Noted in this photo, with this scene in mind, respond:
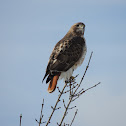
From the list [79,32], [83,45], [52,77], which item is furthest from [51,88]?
[79,32]

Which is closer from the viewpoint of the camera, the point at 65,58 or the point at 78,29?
the point at 65,58

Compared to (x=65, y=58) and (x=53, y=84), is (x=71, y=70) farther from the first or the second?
(x=53, y=84)

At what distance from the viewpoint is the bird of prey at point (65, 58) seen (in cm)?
544

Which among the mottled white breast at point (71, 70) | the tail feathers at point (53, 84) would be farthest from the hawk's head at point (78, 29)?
the tail feathers at point (53, 84)

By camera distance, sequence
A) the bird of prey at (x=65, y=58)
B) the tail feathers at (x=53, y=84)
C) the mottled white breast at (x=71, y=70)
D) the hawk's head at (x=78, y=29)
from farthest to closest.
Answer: the hawk's head at (x=78, y=29)
the mottled white breast at (x=71, y=70)
the bird of prey at (x=65, y=58)
the tail feathers at (x=53, y=84)

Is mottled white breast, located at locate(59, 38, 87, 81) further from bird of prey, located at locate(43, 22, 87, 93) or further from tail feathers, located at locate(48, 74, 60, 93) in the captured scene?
tail feathers, located at locate(48, 74, 60, 93)

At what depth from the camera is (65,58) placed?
18.8 ft

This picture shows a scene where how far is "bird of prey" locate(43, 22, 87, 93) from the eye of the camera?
544cm

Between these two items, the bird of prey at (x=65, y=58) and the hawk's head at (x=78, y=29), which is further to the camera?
Result: the hawk's head at (x=78, y=29)

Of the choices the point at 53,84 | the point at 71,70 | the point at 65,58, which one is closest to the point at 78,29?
the point at 65,58

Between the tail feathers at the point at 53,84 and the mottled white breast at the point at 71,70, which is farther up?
the mottled white breast at the point at 71,70

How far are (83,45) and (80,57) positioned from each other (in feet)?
1.27

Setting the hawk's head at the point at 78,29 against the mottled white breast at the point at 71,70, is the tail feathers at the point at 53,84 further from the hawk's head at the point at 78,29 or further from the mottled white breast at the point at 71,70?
the hawk's head at the point at 78,29

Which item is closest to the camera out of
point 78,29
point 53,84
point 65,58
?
point 53,84
